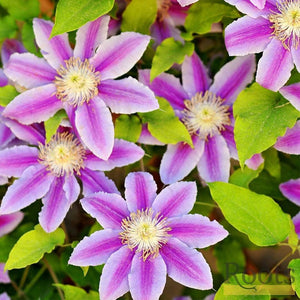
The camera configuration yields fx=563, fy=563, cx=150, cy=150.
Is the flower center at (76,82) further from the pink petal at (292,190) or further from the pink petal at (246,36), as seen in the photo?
the pink petal at (292,190)

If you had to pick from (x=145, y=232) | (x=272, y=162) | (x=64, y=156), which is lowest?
(x=145, y=232)

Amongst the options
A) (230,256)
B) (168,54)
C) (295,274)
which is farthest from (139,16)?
(230,256)

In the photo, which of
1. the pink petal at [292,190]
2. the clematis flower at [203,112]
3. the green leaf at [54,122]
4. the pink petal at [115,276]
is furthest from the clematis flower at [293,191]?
the green leaf at [54,122]

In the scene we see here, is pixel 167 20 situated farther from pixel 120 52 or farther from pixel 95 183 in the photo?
pixel 95 183

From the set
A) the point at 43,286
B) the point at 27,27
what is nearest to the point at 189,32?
the point at 27,27

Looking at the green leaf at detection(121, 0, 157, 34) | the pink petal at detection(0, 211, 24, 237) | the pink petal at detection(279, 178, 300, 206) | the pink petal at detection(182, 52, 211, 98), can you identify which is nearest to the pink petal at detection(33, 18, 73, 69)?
the green leaf at detection(121, 0, 157, 34)

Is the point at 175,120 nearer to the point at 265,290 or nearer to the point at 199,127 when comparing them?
the point at 199,127
